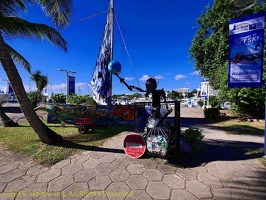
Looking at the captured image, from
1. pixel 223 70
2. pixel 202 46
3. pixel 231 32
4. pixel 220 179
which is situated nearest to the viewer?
pixel 220 179

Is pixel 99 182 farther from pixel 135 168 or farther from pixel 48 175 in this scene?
pixel 48 175

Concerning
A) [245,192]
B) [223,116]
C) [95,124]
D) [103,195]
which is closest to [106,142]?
[95,124]

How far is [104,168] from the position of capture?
3.32 meters

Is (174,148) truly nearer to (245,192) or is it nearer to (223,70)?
(245,192)

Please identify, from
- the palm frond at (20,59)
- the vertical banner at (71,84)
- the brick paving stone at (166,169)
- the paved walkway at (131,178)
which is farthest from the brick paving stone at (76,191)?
the vertical banner at (71,84)

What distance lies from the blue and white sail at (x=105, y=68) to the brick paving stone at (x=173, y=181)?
622cm

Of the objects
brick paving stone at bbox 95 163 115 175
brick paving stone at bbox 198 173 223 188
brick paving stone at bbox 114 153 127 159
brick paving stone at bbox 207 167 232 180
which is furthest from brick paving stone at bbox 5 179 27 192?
brick paving stone at bbox 207 167 232 180

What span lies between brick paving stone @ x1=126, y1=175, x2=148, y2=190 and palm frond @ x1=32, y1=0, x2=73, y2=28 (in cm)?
561

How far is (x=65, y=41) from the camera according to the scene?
715 centimetres

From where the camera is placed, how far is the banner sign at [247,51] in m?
3.64

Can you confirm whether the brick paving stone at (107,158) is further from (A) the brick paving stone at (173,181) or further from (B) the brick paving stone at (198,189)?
(B) the brick paving stone at (198,189)

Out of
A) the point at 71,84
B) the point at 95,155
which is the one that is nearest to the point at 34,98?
the point at 71,84

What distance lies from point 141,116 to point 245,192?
2825 mm

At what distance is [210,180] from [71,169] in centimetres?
262
